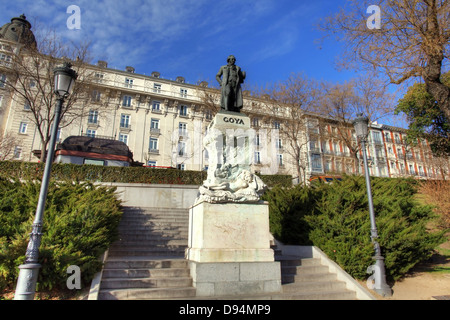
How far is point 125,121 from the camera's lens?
37.1 m

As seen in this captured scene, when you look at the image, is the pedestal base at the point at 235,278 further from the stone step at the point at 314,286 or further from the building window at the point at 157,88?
the building window at the point at 157,88

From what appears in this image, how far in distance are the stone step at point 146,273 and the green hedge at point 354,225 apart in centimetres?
414

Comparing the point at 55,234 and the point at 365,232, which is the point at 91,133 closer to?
the point at 55,234

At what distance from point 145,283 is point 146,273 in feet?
1.30

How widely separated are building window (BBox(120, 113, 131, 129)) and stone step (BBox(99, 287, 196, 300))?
3442 cm

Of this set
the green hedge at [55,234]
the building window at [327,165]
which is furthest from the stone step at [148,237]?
the building window at [327,165]

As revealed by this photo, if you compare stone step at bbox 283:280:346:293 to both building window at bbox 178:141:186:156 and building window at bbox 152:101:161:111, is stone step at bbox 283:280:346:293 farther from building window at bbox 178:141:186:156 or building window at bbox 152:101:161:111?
building window at bbox 152:101:161:111

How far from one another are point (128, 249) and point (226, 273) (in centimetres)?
431

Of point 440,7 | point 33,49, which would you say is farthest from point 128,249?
point 33,49

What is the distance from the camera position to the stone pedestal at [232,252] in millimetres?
5465

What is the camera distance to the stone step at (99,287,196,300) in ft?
16.5

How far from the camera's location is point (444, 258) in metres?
9.60
